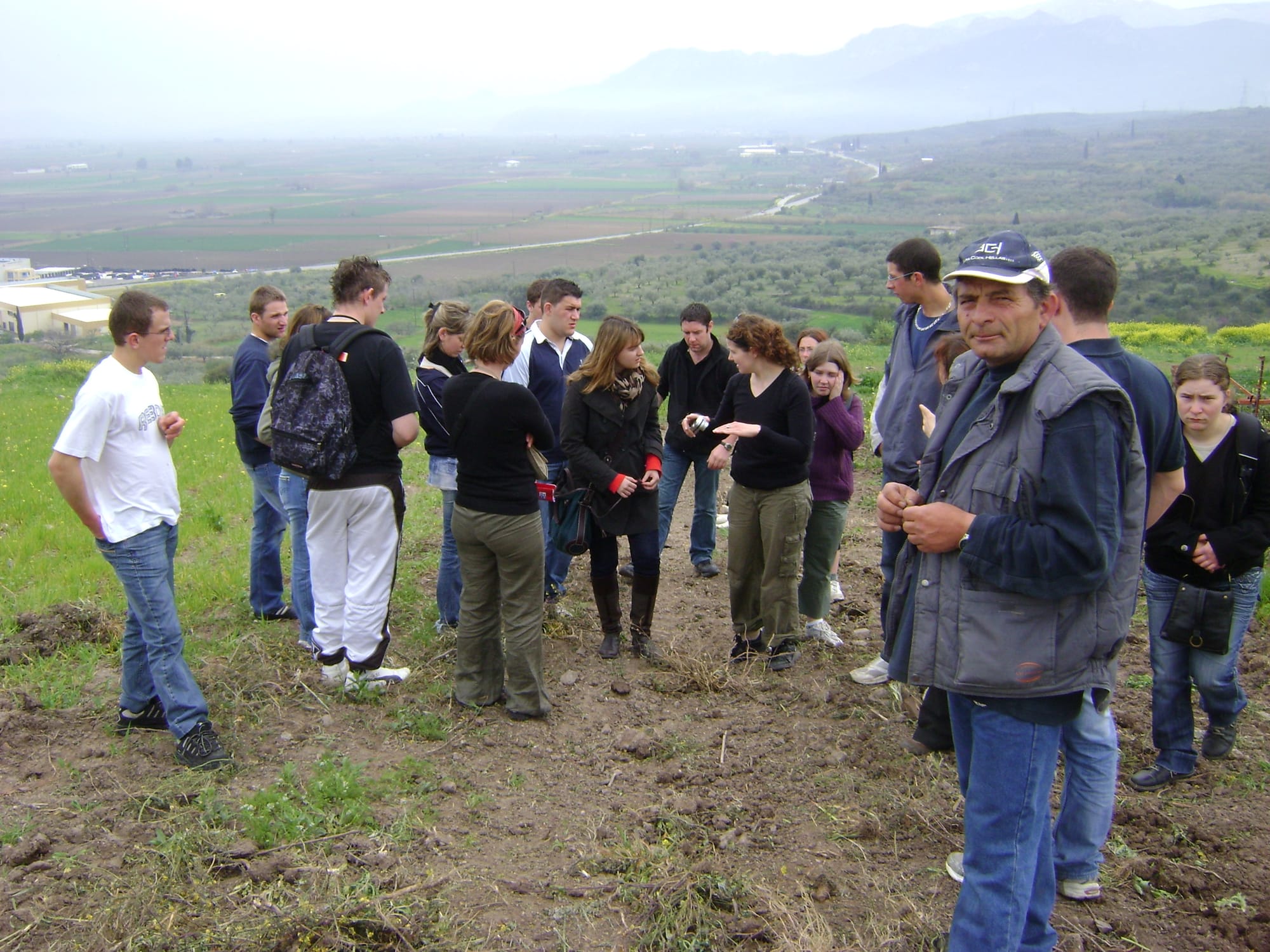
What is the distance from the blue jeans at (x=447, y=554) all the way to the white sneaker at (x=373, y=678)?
0.62 m

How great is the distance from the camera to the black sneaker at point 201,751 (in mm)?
4352

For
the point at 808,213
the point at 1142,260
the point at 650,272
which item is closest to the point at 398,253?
the point at 650,272

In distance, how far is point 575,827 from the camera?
4.07 m

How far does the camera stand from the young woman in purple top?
5.84m

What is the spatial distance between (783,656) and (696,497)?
193 centimetres

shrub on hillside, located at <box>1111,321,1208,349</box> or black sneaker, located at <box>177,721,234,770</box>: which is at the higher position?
black sneaker, located at <box>177,721,234,770</box>

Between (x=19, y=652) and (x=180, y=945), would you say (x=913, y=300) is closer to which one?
(x=180, y=945)

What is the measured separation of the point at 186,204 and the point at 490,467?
134757 millimetres

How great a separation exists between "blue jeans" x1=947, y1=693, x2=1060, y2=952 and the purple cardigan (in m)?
3.13

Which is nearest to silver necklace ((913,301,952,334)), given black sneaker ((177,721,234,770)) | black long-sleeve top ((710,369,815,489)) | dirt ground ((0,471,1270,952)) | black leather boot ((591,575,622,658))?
black long-sleeve top ((710,369,815,489))

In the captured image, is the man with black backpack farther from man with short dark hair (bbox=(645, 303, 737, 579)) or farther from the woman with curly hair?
man with short dark hair (bbox=(645, 303, 737, 579))

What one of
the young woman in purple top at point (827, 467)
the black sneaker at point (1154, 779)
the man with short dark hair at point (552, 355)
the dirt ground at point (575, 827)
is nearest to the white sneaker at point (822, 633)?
the young woman in purple top at point (827, 467)

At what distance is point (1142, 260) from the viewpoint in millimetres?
41781

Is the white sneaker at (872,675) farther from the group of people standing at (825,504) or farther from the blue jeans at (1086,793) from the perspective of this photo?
the blue jeans at (1086,793)
